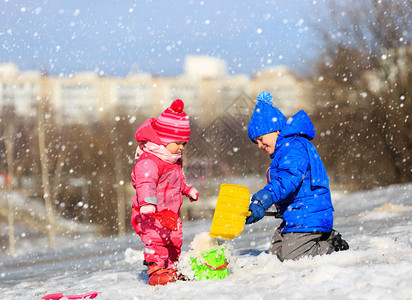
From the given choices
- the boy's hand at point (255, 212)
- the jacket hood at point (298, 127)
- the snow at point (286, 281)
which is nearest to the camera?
the snow at point (286, 281)

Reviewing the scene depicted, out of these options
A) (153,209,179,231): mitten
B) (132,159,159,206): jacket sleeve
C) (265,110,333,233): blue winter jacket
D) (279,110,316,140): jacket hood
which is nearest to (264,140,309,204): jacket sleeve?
(265,110,333,233): blue winter jacket

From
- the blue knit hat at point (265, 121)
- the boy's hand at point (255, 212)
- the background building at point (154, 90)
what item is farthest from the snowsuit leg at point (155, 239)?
the background building at point (154, 90)

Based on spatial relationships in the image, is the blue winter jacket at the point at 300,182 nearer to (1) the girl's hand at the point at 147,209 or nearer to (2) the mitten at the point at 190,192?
(2) the mitten at the point at 190,192

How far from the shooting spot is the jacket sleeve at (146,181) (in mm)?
3691

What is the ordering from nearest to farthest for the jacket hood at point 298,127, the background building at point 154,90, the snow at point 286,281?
the snow at point 286,281 → the jacket hood at point 298,127 → the background building at point 154,90

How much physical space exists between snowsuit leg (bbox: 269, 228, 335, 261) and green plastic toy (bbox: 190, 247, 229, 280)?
0.59m

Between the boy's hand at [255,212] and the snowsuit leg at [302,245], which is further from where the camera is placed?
the snowsuit leg at [302,245]

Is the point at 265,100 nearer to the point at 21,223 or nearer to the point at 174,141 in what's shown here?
the point at 174,141

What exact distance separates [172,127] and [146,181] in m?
0.54

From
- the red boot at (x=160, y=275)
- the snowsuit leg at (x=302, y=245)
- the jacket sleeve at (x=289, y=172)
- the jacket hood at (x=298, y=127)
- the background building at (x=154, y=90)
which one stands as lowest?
the red boot at (x=160, y=275)

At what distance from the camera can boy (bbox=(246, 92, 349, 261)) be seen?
12.5ft

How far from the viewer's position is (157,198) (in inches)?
154

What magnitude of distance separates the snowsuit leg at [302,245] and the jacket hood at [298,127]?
78 centimetres

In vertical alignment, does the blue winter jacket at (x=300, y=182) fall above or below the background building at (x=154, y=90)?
below
